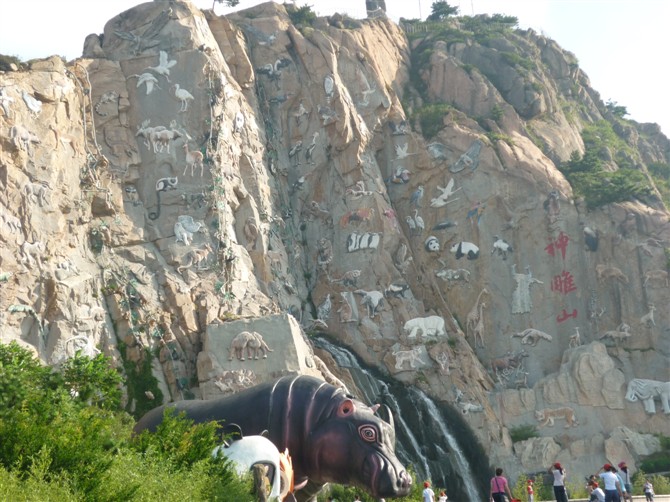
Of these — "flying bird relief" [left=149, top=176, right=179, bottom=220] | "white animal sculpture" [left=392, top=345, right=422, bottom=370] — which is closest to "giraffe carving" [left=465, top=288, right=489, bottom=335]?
"white animal sculpture" [left=392, top=345, right=422, bottom=370]

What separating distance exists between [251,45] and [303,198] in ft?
30.1

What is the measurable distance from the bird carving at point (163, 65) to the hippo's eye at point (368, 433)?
1043 inches

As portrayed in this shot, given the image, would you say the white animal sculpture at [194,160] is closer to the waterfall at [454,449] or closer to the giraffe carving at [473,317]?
the waterfall at [454,449]

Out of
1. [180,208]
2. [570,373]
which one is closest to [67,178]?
[180,208]

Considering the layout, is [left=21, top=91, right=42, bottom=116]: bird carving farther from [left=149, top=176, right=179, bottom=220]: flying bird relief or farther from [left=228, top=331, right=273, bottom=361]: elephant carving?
[left=228, top=331, right=273, bottom=361]: elephant carving

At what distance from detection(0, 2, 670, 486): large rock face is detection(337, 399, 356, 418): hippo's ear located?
1360 centimetres

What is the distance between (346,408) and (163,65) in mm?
26572

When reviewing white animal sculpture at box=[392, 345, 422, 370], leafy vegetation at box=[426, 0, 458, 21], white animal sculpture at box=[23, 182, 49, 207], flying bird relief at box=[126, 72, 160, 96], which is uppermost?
leafy vegetation at box=[426, 0, 458, 21]

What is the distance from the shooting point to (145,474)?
44.0 feet

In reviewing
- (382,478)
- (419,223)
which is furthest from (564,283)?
(382,478)

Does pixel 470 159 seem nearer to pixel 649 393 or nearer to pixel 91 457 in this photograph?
pixel 649 393

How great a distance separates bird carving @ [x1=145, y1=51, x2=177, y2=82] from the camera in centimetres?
4053

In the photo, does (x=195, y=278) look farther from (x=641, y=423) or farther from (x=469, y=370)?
(x=641, y=423)

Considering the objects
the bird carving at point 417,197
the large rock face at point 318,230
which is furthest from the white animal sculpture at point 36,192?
the bird carving at point 417,197
